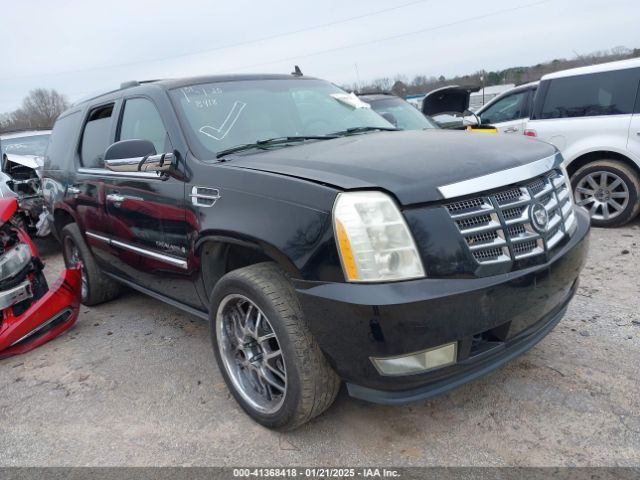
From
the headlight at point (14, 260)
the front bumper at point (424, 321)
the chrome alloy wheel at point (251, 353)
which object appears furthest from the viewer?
the headlight at point (14, 260)

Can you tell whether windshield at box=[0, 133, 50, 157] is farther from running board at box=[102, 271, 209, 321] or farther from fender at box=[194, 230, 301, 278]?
fender at box=[194, 230, 301, 278]

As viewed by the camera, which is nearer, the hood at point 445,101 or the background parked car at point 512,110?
the background parked car at point 512,110

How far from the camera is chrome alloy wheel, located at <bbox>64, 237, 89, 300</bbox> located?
15.1 feet

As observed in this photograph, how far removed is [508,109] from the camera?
7277mm

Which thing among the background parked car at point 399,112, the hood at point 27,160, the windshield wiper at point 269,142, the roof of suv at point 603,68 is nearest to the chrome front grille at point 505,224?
the windshield wiper at point 269,142

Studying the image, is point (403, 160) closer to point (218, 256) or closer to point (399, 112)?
point (218, 256)

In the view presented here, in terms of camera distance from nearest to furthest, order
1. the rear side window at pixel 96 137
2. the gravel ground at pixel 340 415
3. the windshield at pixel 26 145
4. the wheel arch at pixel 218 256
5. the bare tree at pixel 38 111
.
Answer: the gravel ground at pixel 340 415 < the wheel arch at pixel 218 256 < the rear side window at pixel 96 137 < the windshield at pixel 26 145 < the bare tree at pixel 38 111

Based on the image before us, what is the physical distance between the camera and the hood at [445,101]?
7.09 metres

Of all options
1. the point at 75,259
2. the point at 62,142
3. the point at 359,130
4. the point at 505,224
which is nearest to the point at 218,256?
the point at 359,130

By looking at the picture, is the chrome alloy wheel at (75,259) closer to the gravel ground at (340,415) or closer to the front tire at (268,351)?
the gravel ground at (340,415)

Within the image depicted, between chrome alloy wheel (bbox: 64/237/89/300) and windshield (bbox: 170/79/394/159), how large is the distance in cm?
229

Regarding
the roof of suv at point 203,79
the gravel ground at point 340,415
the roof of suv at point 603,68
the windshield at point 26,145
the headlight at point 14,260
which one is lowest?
the gravel ground at point 340,415

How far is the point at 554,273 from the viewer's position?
7.31ft

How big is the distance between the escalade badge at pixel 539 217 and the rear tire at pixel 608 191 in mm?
3892
